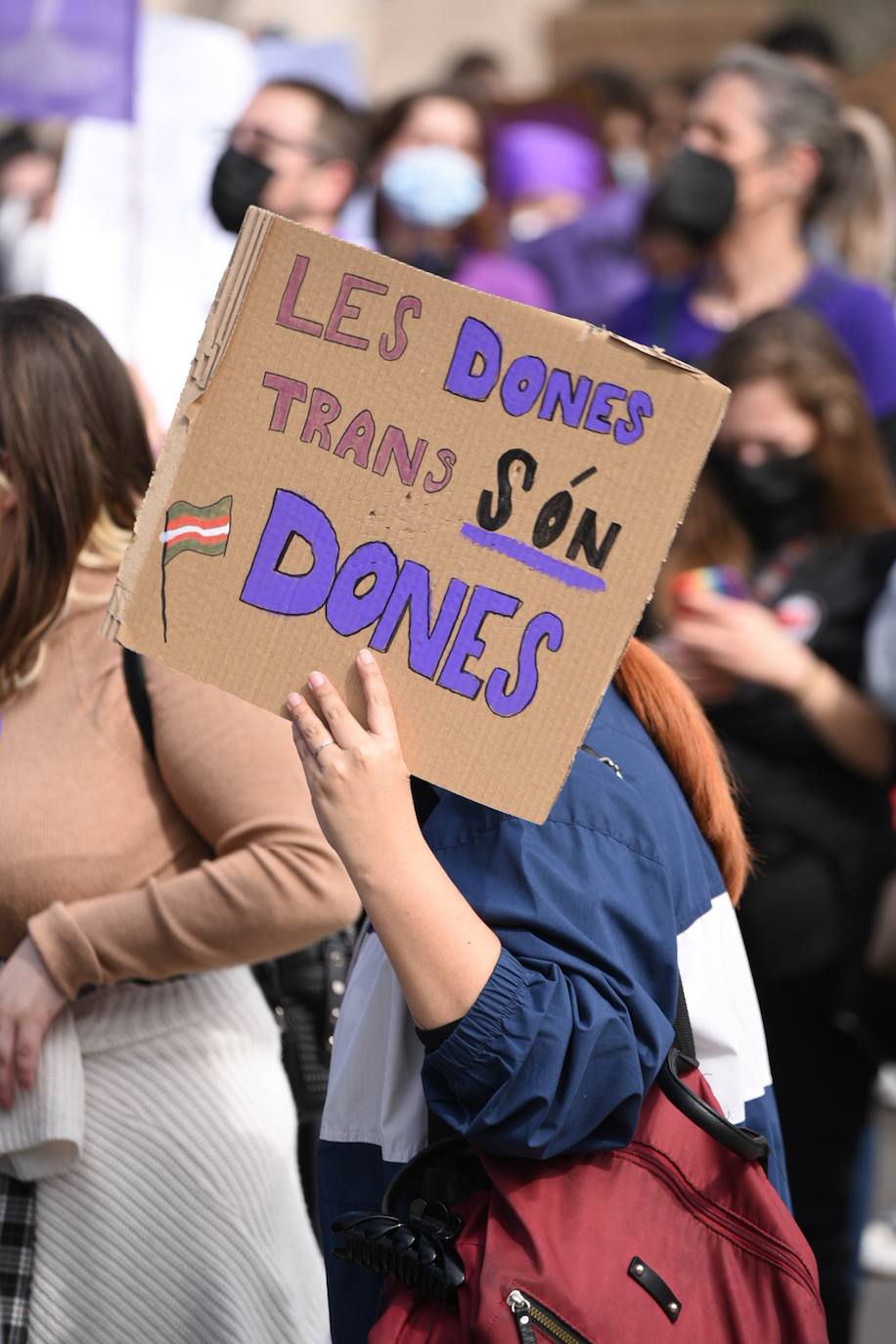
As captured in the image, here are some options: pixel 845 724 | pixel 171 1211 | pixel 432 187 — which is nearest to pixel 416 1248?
pixel 171 1211

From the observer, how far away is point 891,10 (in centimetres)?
1477

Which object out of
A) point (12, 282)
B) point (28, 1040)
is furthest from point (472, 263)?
point (28, 1040)

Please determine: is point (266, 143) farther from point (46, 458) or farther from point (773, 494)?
point (46, 458)

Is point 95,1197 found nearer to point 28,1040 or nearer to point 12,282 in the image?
point 28,1040

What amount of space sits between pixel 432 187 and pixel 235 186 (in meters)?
1.30

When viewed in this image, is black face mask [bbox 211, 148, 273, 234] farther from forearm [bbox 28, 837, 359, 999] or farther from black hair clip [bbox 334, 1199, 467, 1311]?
black hair clip [bbox 334, 1199, 467, 1311]

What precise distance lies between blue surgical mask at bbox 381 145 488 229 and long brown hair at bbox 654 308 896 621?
5.98ft

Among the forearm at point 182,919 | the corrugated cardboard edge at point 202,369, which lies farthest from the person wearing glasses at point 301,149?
the corrugated cardboard edge at point 202,369

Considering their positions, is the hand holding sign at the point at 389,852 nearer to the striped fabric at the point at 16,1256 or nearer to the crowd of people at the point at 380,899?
the crowd of people at the point at 380,899

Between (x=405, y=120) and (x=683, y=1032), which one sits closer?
(x=683, y=1032)

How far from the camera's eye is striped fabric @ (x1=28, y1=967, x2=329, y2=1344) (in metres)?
2.07

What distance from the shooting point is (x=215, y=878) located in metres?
2.12

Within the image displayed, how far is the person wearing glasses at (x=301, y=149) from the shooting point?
421 centimetres

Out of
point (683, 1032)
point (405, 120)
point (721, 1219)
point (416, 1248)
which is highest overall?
point (405, 120)
